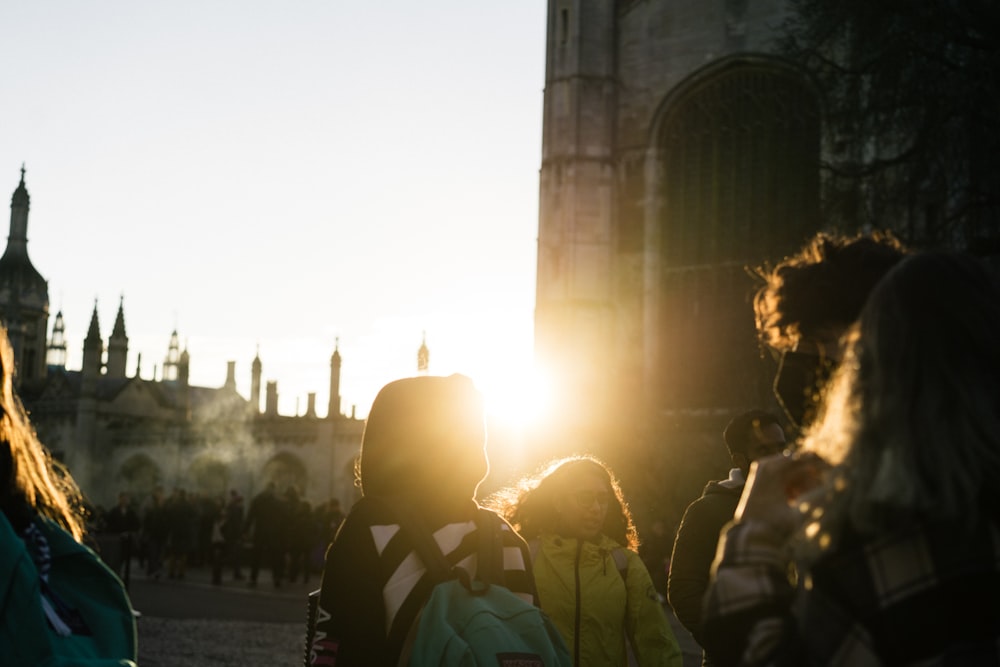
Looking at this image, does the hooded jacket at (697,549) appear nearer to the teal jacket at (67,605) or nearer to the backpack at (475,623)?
the backpack at (475,623)

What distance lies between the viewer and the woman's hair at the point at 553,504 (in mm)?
4723

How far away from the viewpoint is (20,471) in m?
2.64

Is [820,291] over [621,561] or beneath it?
over

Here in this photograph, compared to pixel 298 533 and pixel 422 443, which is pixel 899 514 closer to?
pixel 422 443

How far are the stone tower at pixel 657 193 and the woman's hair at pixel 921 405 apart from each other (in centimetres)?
2135

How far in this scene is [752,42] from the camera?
23.7 m

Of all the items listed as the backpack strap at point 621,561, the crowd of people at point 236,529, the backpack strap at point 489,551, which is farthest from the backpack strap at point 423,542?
the crowd of people at point 236,529

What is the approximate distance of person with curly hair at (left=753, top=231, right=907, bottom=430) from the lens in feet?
8.71

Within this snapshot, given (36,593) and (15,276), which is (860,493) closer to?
(36,593)

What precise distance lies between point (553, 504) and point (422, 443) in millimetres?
1452

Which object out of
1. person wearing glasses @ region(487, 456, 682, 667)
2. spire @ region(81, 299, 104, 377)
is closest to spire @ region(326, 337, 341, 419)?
spire @ region(81, 299, 104, 377)


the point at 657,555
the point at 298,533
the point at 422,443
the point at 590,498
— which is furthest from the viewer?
the point at 298,533

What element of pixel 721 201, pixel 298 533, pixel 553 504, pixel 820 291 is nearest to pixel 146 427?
pixel 298 533

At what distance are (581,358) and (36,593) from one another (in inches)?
866
